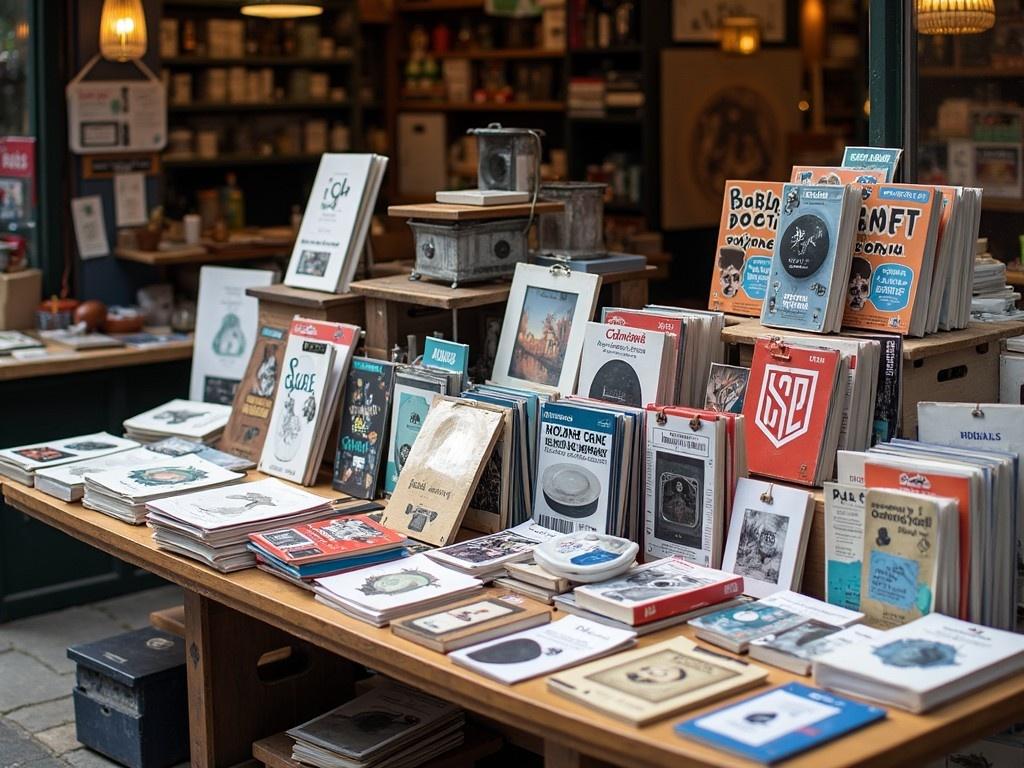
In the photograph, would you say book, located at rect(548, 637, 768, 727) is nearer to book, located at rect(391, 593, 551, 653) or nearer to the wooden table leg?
book, located at rect(391, 593, 551, 653)

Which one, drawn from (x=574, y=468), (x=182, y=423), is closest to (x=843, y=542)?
(x=574, y=468)

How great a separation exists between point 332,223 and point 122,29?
1947mm

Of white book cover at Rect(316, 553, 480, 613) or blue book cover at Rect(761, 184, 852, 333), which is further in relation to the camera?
blue book cover at Rect(761, 184, 852, 333)

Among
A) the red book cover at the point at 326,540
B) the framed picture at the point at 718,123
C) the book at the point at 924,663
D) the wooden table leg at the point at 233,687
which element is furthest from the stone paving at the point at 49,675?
the framed picture at the point at 718,123

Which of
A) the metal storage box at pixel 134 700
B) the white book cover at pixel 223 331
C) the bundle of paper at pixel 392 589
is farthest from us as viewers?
the white book cover at pixel 223 331

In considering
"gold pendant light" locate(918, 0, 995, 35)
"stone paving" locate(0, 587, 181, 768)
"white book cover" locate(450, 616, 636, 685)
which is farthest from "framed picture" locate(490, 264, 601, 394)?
"stone paving" locate(0, 587, 181, 768)

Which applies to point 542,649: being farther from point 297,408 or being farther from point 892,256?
point 297,408

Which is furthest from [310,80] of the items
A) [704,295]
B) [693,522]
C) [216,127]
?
[693,522]

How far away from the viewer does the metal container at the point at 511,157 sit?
3.82 meters

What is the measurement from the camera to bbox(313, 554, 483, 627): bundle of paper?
9.16 ft

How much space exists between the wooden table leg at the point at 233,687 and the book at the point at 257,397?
54cm

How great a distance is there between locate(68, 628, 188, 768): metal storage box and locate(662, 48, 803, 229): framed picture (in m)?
5.05

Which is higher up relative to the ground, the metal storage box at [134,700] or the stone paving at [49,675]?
the metal storage box at [134,700]

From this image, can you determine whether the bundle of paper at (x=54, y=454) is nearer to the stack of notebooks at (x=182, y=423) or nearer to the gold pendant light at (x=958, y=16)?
the stack of notebooks at (x=182, y=423)
